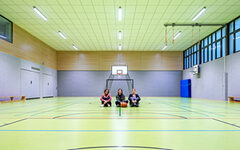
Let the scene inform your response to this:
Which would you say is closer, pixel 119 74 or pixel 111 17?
pixel 111 17

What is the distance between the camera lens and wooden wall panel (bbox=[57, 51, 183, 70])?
24.7 meters

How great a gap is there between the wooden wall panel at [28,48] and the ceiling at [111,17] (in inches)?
26.0

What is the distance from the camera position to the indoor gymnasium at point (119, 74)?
3.35 m

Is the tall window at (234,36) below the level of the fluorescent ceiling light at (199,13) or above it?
below

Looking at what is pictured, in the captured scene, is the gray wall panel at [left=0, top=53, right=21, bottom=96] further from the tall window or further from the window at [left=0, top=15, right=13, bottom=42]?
the tall window

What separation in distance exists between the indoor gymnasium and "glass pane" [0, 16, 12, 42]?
0.34ft

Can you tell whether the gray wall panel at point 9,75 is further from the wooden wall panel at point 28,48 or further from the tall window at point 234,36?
the tall window at point 234,36

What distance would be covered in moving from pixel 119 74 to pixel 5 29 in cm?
1418

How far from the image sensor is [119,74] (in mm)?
24438

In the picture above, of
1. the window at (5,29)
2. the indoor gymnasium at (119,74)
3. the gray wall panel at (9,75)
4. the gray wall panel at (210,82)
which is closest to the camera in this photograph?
the indoor gymnasium at (119,74)

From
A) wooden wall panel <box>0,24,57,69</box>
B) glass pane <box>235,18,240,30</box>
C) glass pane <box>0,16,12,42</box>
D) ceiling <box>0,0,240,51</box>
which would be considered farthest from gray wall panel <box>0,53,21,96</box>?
glass pane <box>235,18,240,30</box>

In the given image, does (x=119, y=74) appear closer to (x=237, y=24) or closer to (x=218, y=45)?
(x=218, y=45)

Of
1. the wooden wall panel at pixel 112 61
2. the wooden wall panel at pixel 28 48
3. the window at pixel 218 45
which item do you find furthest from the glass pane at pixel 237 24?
the wooden wall panel at pixel 28 48

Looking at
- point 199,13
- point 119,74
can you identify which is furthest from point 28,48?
point 199,13
